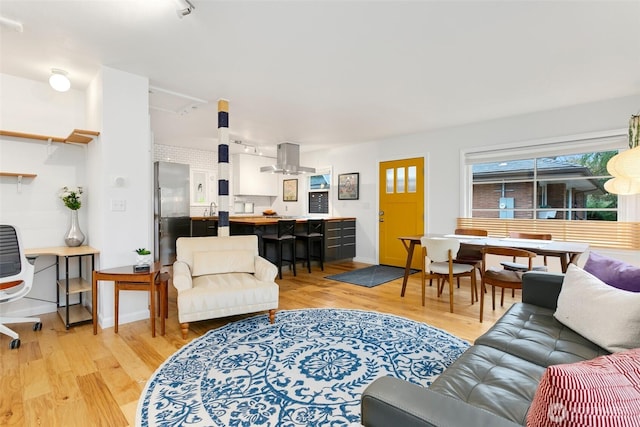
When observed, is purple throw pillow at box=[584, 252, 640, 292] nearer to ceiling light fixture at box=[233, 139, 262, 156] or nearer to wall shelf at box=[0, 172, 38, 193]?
wall shelf at box=[0, 172, 38, 193]

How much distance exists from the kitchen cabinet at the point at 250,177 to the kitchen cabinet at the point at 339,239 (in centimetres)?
238

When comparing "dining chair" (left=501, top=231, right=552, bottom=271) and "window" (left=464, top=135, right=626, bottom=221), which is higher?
"window" (left=464, top=135, right=626, bottom=221)

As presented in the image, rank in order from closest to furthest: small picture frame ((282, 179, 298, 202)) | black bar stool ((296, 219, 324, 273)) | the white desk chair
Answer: the white desk chair
black bar stool ((296, 219, 324, 273))
small picture frame ((282, 179, 298, 202))

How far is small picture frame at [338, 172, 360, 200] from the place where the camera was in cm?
646

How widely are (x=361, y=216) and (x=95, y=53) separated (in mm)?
4919

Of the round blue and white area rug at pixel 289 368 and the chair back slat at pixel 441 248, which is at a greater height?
the chair back slat at pixel 441 248

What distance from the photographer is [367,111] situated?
14.0 ft

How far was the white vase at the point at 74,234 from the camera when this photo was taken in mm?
3168

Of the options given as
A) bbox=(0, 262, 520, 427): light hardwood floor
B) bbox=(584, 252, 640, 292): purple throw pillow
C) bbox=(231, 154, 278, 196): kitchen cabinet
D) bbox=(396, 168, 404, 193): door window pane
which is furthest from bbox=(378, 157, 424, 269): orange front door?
bbox=(584, 252, 640, 292): purple throw pillow

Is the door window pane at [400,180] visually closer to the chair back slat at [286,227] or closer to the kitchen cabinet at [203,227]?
the chair back slat at [286,227]

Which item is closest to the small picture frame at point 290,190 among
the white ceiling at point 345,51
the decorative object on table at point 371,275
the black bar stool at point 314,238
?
the black bar stool at point 314,238

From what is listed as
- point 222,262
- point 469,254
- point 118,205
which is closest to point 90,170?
point 118,205

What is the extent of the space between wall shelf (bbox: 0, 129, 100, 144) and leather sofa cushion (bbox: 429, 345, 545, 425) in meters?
3.43

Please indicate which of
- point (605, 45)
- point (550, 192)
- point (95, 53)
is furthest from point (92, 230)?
point (550, 192)
